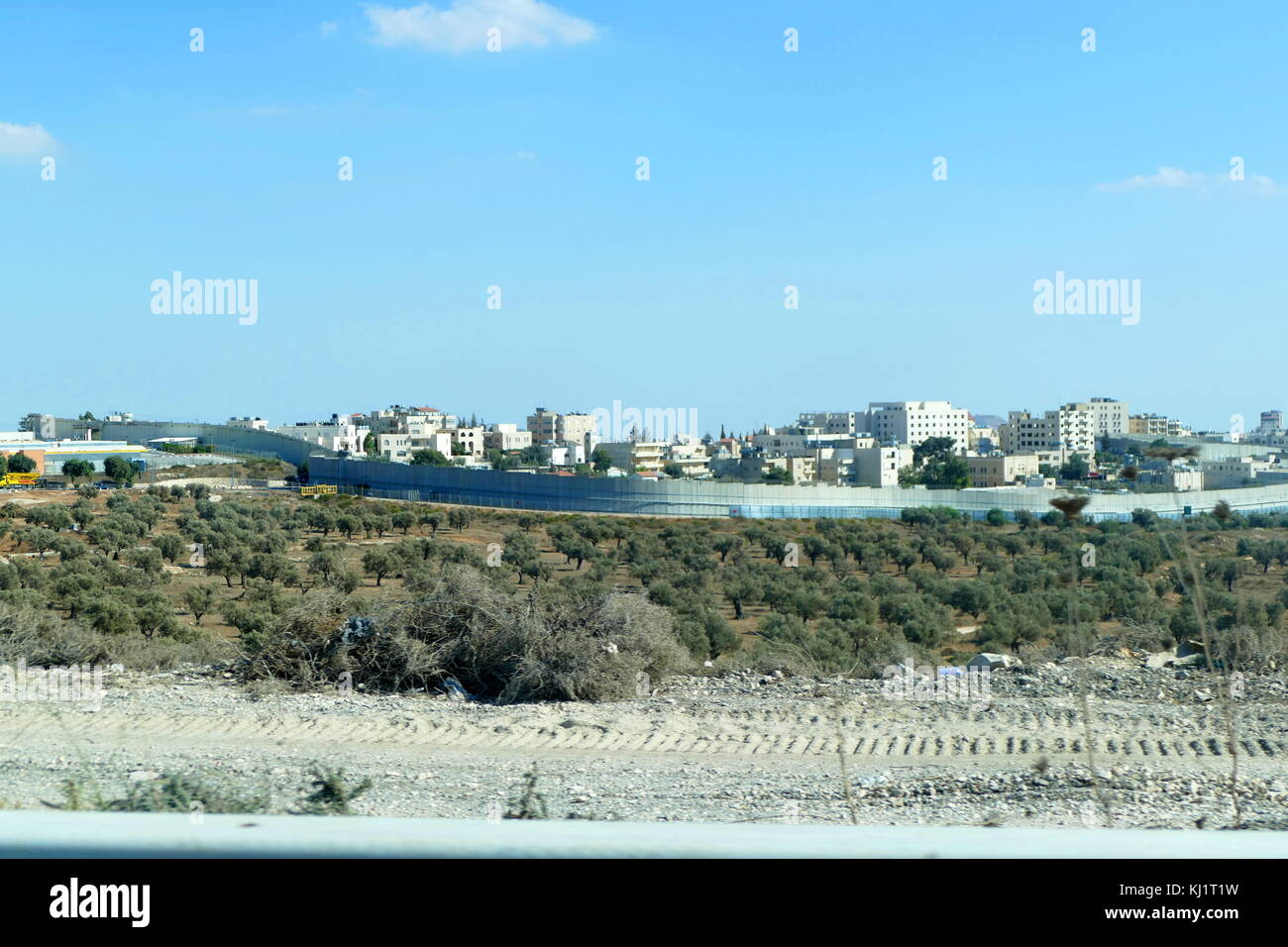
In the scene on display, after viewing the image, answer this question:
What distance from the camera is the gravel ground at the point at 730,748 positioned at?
562 cm

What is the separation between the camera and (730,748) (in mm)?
8398

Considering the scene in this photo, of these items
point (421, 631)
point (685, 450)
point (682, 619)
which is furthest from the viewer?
point (685, 450)

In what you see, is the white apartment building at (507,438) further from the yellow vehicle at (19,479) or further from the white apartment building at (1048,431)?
the yellow vehicle at (19,479)

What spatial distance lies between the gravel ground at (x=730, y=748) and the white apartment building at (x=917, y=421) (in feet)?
421

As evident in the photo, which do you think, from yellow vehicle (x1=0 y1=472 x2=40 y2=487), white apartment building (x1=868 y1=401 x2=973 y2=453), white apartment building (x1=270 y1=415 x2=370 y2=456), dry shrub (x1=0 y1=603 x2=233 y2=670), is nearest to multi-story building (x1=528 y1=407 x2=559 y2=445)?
white apartment building (x1=270 y1=415 x2=370 y2=456)

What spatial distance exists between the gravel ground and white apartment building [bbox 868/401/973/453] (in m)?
128

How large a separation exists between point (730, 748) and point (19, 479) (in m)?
66.6

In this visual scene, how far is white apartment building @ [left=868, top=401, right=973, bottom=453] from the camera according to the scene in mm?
138000

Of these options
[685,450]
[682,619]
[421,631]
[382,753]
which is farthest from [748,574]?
[685,450]

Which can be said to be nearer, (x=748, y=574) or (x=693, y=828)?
(x=693, y=828)
